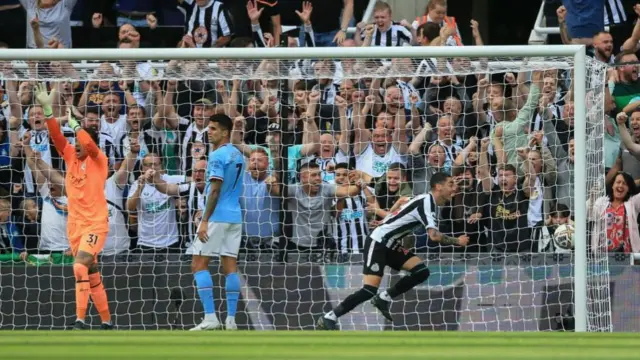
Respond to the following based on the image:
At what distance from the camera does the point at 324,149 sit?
33.8 feet

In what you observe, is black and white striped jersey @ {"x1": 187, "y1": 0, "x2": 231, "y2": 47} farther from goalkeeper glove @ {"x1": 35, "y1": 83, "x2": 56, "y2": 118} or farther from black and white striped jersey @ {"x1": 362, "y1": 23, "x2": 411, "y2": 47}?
goalkeeper glove @ {"x1": 35, "y1": 83, "x2": 56, "y2": 118}

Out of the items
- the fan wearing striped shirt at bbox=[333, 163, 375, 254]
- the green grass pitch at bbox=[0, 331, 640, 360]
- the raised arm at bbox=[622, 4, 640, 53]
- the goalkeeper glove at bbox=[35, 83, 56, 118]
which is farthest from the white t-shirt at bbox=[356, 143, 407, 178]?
the green grass pitch at bbox=[0, 331, 640, 360]

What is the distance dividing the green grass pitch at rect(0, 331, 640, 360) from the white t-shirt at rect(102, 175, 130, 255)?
18.4 feet

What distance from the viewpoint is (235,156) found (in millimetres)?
10258

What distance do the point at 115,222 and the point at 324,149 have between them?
77.0 inches

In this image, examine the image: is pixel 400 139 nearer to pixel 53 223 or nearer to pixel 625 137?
pixel 625 137

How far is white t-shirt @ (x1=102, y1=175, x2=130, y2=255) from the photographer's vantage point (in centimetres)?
1064

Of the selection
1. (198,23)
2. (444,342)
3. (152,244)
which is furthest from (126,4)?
(444,342)

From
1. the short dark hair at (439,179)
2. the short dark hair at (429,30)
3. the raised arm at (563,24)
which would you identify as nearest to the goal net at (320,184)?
the short dark hair at (439,179)

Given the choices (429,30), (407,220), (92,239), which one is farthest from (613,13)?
(92,239)

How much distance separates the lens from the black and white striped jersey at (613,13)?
1284 cm

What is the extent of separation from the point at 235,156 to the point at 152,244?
993 mm

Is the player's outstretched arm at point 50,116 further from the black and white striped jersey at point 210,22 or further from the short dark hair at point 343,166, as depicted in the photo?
the black and white striped jersey at point 210,22

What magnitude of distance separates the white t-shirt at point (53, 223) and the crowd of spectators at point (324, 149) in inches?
0.5
